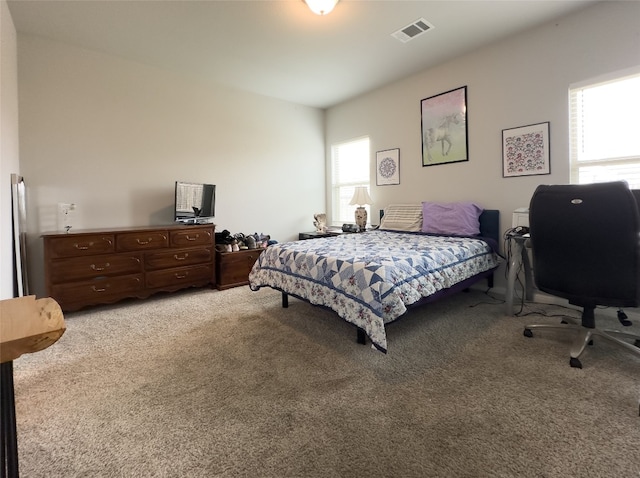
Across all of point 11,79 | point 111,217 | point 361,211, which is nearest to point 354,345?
point 361,211

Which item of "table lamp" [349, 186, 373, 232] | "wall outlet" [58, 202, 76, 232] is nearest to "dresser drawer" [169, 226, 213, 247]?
"wall outlet" [58, 202, 76, 232]

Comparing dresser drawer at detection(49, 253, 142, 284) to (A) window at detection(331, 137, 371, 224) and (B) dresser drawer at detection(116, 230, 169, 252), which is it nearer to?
(B) dresser drawer at detection(116, 230, 169, 252)

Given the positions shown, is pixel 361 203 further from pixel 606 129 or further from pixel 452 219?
pixel 606 129

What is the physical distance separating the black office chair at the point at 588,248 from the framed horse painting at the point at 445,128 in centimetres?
190

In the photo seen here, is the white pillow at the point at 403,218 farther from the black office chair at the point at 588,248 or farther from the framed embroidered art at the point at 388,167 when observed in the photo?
the black office chair at the point at 588,248

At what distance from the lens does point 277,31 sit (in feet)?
9.99

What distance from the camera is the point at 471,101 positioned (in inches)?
142

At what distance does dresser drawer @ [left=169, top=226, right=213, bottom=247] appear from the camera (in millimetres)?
3521

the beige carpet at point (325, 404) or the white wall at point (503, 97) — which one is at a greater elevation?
the white wall at point (503, 97)

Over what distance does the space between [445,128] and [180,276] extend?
3.76 meters

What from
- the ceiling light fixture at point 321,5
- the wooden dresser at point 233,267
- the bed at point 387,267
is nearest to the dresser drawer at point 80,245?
the wooden dresser at point 233,267

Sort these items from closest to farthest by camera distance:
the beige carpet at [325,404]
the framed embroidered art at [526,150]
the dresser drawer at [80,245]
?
the beige carpet at [325,404]
the dresser drawer at [80,245]
the framed embroidered art at [526,150]

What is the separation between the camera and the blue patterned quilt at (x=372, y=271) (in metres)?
1.94

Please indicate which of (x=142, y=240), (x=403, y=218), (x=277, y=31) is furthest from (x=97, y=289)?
(x=403, y=218)
